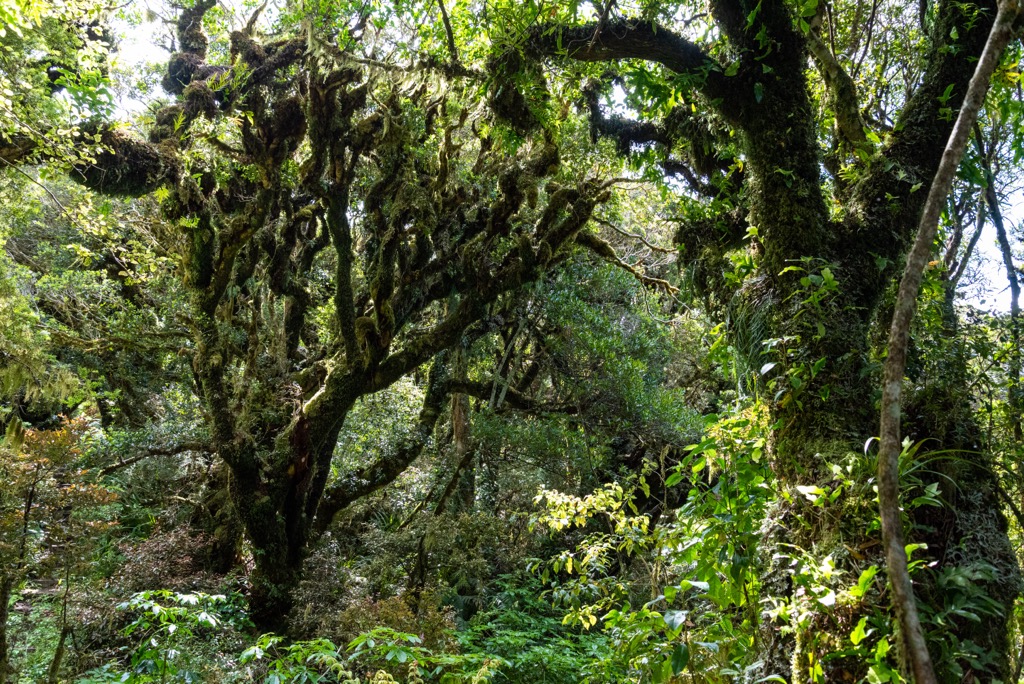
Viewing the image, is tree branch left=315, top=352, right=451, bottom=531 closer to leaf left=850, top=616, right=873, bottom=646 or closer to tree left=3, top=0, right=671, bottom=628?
tree left=3, top=0, right=671, bottom=628

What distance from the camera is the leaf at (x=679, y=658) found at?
181 cm

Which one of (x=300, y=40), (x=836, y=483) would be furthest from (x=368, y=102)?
(x=836, y=483)

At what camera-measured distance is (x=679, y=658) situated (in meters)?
1.83

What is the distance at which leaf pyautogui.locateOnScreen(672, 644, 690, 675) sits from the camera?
181 cm

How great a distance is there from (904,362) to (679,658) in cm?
103

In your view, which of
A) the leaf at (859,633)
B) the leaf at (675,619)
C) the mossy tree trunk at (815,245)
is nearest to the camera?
the leaf at (859,633)

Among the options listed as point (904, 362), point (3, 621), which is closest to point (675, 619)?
point (904, 362)

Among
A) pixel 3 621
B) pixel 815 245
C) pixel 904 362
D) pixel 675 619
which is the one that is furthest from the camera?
pixel 3 621

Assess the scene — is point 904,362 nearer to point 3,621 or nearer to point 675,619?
point 675,619

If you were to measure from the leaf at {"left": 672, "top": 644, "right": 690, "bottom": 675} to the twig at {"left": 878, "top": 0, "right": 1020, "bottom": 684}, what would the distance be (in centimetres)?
61

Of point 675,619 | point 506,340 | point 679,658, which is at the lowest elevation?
point 679,658

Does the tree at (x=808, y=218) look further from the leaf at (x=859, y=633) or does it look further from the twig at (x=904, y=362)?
the twig at (x=904, y=362)

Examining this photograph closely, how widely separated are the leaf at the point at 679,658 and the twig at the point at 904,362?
615mm

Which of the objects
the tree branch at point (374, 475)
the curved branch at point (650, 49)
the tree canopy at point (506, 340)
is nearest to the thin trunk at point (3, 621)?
the tree canopy at point (506, 340)
